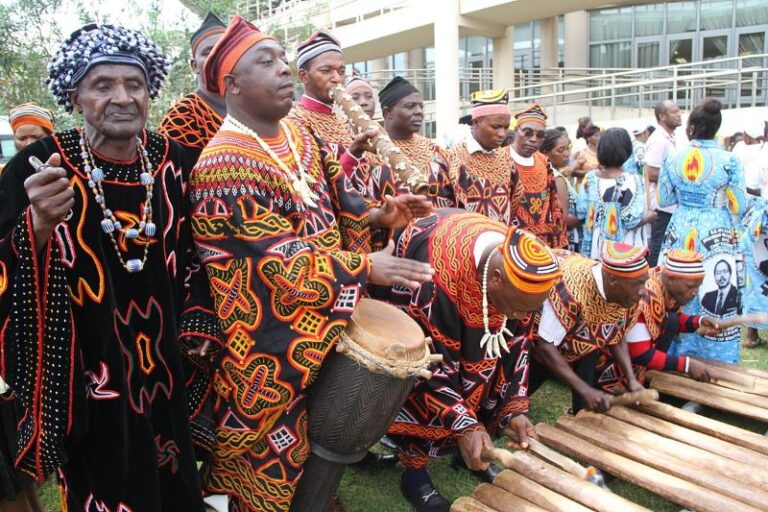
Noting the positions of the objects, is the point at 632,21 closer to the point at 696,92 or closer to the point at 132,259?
the point at 696,92

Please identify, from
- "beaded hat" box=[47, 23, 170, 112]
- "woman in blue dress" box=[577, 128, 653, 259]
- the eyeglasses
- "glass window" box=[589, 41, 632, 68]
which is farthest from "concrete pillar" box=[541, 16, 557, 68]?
"beaded hat" box=[47, 23, 170, 112]

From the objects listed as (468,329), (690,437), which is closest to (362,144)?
(468,329)

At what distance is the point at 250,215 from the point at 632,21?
62.7 feet

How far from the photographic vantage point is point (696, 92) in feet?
49.9

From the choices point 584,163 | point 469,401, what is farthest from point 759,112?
point 469,401

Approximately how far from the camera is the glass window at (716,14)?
57.4ft

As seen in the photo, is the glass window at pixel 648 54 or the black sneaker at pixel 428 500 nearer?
the black sneaker at pixel 428 500

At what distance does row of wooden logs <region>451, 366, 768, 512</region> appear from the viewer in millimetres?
2830

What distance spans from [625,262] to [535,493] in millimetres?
1363

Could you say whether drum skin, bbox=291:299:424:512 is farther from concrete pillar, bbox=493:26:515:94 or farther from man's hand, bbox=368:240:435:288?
concrete pillar, bbox=493:26:515:94

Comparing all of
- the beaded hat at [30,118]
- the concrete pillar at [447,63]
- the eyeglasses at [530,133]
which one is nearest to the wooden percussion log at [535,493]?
the eyeglasses at [530,133]

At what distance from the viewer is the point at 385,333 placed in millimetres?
2490

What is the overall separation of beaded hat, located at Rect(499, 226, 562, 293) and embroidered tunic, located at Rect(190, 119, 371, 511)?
68cm

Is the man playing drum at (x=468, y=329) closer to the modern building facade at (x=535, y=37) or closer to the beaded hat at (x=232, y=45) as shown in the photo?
the beaded hat at (x=232, y=45)
